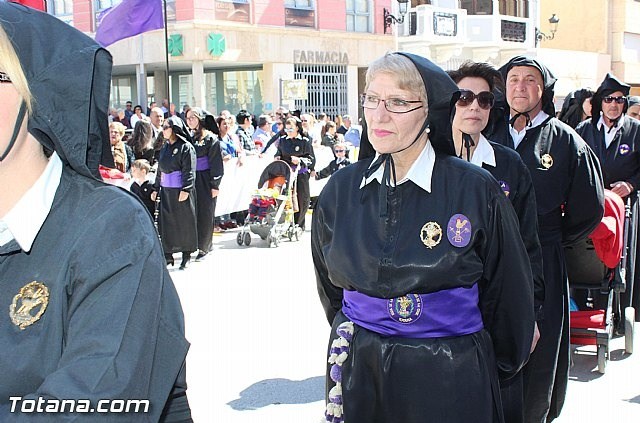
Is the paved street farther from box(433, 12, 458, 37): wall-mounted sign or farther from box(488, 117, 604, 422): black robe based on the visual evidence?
box(433, 12, 458, 37): wall-mounted sign

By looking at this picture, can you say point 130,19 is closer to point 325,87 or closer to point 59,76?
point 59,76

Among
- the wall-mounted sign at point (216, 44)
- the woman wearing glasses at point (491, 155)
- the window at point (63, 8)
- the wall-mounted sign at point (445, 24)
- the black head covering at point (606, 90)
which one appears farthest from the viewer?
the wall-mounted sign at point (445, 24)

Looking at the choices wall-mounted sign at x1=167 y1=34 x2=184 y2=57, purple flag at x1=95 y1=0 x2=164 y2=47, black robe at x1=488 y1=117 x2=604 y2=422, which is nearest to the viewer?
black robe at x1=488 y1=117 x2=604 y2=422

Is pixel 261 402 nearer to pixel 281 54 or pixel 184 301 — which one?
pixel 184 301

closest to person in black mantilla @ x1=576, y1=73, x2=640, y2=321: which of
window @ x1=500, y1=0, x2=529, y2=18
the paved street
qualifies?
the paved street

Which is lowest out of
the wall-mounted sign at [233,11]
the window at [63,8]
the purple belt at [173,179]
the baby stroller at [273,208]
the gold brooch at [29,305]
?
the baby stroller at [273,208]

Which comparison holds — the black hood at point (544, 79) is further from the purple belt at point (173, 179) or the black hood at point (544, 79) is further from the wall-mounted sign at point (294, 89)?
the wall-mounted sign at point (294, 89)

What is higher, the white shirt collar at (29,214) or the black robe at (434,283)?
the white shirt collar at (29,214)

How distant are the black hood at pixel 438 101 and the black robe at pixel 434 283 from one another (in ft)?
0.26

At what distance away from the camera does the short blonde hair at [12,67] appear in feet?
5.22

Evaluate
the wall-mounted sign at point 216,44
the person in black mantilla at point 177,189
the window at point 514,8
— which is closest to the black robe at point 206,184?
the person in black mantilla at point 177,189

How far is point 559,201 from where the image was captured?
4.63m

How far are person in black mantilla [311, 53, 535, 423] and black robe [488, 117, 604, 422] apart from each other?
54.6 inches

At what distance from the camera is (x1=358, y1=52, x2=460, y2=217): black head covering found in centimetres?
315
